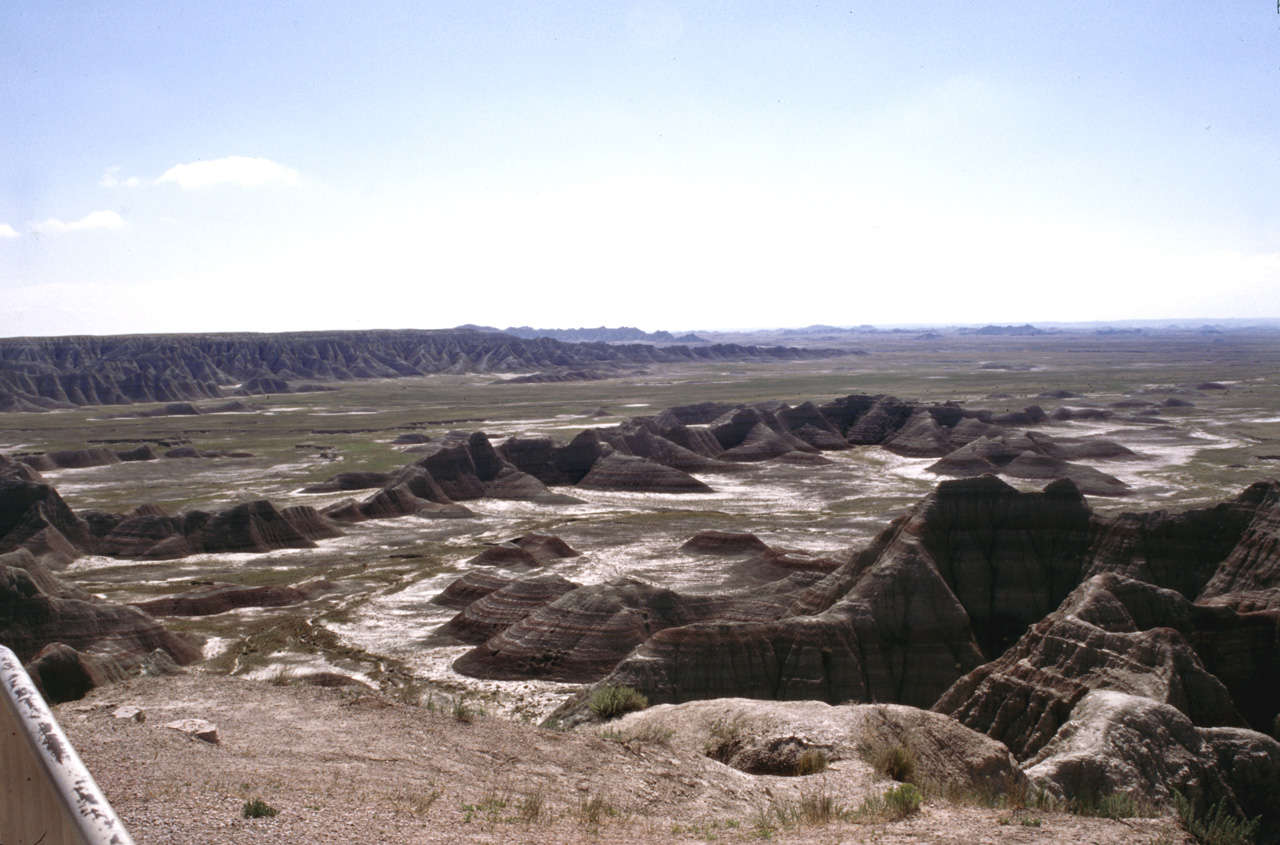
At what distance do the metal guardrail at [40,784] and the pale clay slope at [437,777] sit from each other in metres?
3.42

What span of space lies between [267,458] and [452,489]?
29.7 metres

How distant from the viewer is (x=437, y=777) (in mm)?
11398

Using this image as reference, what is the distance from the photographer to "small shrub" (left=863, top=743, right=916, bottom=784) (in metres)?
12.8

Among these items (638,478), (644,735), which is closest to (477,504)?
(638,478)

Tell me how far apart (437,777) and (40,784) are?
7069 millimetres

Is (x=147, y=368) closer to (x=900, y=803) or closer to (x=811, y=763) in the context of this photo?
(x=811, y=763)

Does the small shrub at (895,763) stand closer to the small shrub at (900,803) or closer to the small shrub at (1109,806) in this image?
the small shrub at (900,803)

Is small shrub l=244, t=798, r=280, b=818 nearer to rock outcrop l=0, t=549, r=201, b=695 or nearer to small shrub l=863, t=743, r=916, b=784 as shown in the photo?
small shrub l=863, t=743, r=916, b=784

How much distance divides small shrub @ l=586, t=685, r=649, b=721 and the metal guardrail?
1363 cm

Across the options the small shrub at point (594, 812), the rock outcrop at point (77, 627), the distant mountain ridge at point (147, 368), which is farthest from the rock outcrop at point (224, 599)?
the distant mountain ridge at point (147, 368)

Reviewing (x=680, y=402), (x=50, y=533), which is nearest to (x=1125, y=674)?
(x=50, y=533)

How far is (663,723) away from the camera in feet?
54.0

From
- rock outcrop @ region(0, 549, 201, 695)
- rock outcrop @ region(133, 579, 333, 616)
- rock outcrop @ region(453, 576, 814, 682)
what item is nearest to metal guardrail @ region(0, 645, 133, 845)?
rock outcrop @ region(453, 576, 814, 682)

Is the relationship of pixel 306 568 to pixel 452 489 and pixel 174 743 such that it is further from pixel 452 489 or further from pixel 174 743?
pixel 174 743
